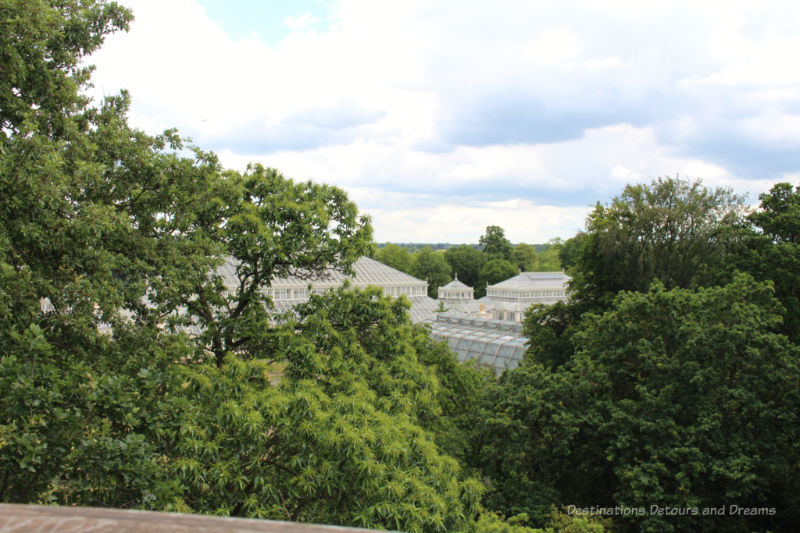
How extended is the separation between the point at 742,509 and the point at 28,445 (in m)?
16.1

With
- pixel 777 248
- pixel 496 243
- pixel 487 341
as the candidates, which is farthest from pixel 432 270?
A: pixel 777 248

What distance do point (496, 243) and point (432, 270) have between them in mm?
24932

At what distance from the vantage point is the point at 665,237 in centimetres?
2598

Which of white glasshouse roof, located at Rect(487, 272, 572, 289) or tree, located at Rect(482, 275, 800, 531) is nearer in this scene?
tree, located at Rect(482, 275, 800, 531)

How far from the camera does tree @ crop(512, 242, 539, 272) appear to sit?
120312mm

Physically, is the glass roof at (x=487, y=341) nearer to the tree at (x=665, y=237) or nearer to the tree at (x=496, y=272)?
the tree at (x=665, y=237)

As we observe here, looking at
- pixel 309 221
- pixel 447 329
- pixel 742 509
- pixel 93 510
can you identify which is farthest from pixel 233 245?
pixel 447 329

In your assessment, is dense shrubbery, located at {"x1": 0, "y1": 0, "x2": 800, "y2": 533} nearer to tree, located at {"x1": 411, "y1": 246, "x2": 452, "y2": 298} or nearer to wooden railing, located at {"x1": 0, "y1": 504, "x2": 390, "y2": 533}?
wooden railing, located at {"x1": 0, "y1": 504, "x2": 390, "y2": 533}

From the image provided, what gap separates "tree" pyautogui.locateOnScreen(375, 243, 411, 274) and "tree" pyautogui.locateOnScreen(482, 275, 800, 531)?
87282mm

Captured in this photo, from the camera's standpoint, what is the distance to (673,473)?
46.9 feet

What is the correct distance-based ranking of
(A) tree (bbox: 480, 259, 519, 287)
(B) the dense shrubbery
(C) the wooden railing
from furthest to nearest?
(A) tree (bbox: 480, 259, 519, 287) → (B) the dense shrubbery → (C) the wooden railing

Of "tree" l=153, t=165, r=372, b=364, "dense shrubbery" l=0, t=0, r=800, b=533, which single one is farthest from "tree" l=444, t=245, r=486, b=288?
"tree" l=153, t=165, r=372, b=364

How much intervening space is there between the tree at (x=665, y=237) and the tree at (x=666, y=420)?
7.22 meters

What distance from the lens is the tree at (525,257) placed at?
395 ft
